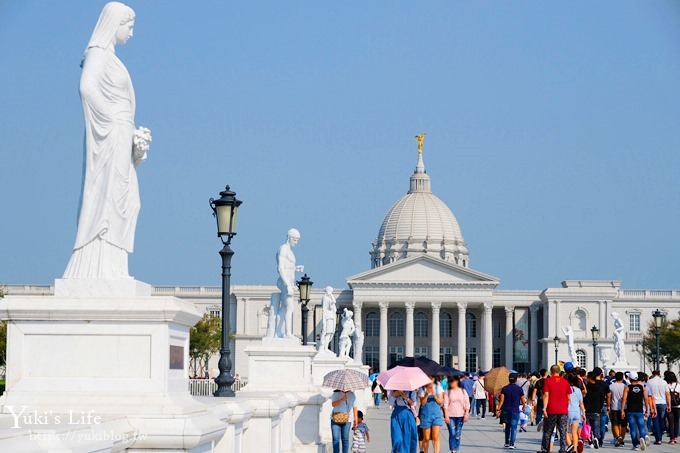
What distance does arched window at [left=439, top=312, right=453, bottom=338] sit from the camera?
147750mm

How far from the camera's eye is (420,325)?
148 m

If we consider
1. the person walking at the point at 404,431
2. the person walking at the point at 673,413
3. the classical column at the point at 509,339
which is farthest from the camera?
the classical column at the point at 509,339

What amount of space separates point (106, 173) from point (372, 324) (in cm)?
13807

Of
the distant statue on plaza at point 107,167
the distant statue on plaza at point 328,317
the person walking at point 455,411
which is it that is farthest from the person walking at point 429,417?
the distant statue on plaza at point 328,317

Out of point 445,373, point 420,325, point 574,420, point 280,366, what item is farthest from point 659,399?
point 420,325

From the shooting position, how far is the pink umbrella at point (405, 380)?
19969mm

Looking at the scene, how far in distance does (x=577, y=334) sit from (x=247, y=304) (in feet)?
116

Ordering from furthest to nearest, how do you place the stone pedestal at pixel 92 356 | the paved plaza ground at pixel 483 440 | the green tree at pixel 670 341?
the green tree at pixel 670 341, the paved plaza ground at pixel 483 440, the stone pedestal at pixel 92 356

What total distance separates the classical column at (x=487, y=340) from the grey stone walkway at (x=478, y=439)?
316 feet

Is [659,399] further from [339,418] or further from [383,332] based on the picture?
[383,332]

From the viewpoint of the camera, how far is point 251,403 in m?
13.1

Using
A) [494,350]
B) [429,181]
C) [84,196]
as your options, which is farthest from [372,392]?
[429,181]

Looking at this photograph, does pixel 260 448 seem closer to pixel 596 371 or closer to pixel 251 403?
pixel 251 403

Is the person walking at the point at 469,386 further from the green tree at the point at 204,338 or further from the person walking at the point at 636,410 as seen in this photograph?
the green tree at the point at 204,338
